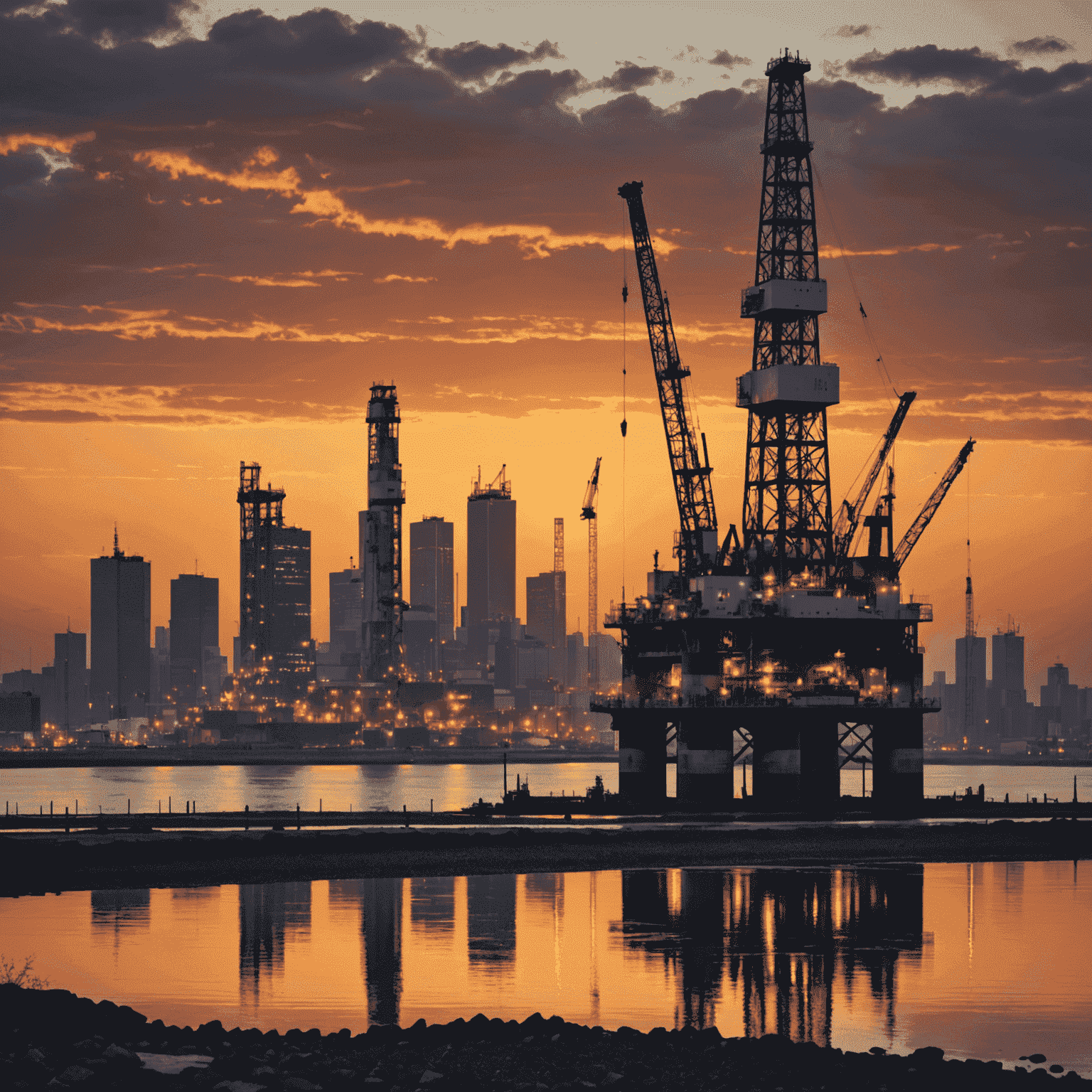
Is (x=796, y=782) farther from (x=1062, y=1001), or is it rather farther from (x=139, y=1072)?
(x=139, y=1072)

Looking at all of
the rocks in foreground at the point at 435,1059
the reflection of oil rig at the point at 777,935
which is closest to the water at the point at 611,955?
the reflection of oil rig at the point at 777,935

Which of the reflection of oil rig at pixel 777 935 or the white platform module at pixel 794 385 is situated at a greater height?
the white platform module at pixel 794 385

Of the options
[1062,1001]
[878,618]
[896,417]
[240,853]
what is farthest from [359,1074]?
[896,417]

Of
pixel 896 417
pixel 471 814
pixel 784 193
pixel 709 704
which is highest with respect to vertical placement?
pixel 784 193

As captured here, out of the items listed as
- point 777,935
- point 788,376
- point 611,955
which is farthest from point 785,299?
point 611,955

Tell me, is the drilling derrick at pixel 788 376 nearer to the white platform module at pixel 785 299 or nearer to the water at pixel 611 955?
the white platform module at pixel 785 299
